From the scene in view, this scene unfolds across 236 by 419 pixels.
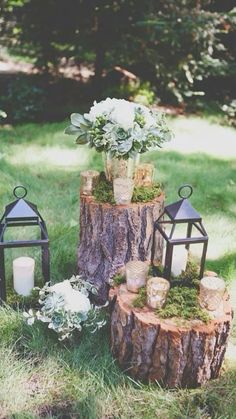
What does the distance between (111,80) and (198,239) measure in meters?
4.79

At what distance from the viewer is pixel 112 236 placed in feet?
9.36

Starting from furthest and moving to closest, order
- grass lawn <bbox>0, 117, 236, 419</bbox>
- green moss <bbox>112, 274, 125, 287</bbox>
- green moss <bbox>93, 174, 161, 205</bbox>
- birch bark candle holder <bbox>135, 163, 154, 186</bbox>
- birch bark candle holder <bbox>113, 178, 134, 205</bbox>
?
1. birch bark candle holder <bbox>135, 163, 154, 186</bbox>
2. green moss <bbox>93, 174, 161, 205</bbox>
3. birch bark candle holder <bbox>113, 178, 134, 205</bbox>
4. green moss <bbox>112, 274, 125, 287</bbox>
5. grass lawn <bbox>0, 117, 236, 419</bbox>

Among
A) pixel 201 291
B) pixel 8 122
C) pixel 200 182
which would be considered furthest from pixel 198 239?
pixel 8 122

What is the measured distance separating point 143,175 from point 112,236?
0.49 meters

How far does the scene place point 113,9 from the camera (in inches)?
246

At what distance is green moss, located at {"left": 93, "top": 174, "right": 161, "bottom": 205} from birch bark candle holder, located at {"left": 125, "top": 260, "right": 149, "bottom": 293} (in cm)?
49

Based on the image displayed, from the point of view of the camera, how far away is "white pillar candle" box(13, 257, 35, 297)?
2.82 metres

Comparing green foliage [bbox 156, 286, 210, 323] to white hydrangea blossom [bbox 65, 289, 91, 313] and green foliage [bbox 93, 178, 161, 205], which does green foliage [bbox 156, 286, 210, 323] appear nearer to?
white hydrangea blossom [bbox 65, 289, 91, 313]

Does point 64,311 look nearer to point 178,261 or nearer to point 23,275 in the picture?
point 23,275

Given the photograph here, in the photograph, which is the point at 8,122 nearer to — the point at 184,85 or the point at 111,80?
the point at 111,80

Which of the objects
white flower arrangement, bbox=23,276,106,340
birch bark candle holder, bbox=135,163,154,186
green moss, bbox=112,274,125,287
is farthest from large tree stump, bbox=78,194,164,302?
white flower arrangement, bbox=23,276,106,340

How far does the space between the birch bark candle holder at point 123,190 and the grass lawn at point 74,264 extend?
70cm

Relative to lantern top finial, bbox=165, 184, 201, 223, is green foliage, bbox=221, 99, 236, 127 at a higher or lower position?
higher

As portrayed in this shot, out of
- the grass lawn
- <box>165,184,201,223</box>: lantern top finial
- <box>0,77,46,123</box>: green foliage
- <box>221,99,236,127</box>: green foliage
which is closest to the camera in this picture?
the grass lawn
